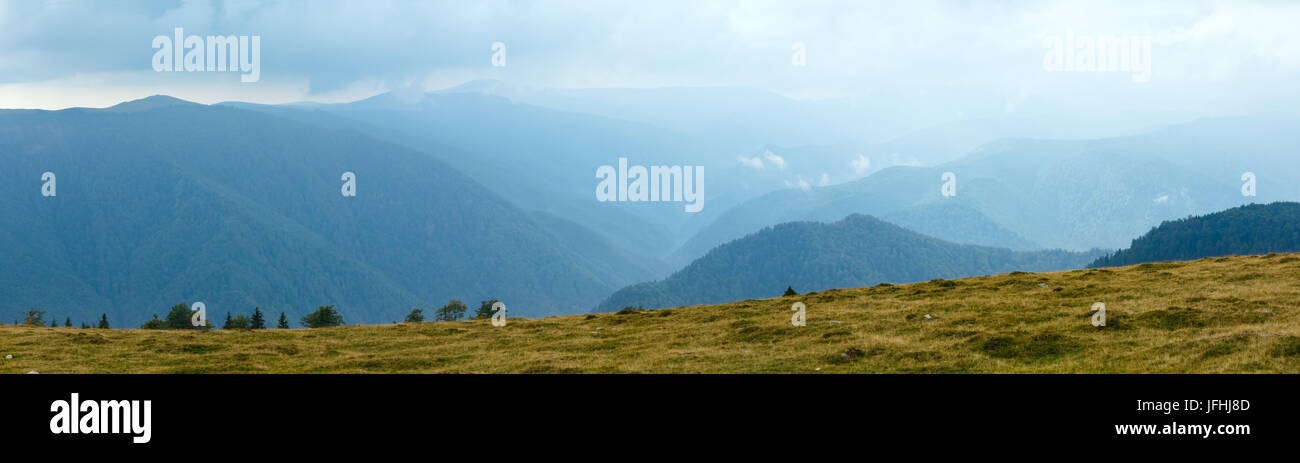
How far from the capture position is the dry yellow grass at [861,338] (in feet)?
113

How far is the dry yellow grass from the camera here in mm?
34406

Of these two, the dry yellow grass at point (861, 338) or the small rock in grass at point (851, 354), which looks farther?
the small rock in grass at point (851, 354)

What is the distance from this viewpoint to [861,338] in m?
42.5

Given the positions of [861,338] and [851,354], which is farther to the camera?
[861,338]

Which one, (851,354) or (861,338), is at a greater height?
(861,338)

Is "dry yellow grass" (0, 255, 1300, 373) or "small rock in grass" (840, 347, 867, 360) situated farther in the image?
"small rock in grass" (840, 347, 867, 360)
